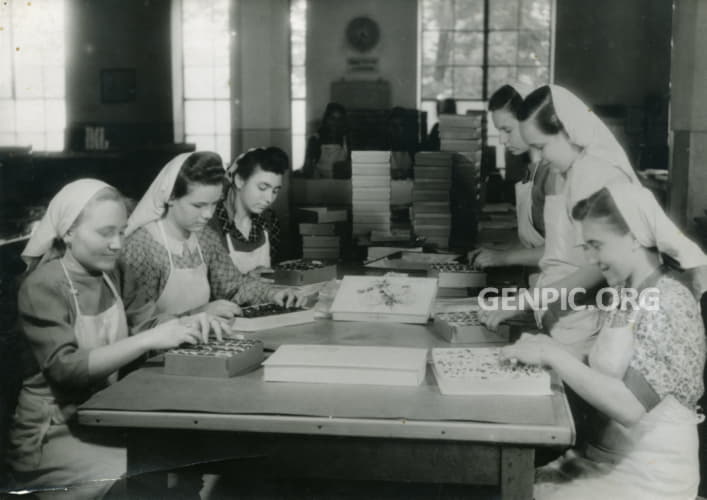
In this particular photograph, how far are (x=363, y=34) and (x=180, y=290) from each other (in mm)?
9548

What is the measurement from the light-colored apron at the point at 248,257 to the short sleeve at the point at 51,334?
1636 millimetres

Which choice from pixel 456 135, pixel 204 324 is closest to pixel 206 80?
pixel 456 135

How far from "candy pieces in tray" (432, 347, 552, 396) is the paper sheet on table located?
0.02 meters

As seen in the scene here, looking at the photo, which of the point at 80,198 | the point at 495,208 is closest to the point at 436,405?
the point at 80,198

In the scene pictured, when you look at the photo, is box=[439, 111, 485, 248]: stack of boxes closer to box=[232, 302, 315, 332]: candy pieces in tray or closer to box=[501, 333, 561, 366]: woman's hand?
box=[232, 302, 315, 332]: candy pieces in tray

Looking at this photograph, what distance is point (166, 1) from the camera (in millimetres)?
12250

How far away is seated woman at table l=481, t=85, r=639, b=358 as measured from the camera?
102 inches

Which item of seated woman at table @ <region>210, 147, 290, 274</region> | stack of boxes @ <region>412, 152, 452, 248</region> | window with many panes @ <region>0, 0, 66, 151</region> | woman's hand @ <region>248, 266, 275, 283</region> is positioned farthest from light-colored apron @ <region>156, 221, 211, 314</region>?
window with many panes @ <region>0, 0, 66, 151</region>

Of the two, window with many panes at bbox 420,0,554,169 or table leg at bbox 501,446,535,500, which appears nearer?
table leg at bbox 501,446,535,500

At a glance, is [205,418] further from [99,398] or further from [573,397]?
[573,397]

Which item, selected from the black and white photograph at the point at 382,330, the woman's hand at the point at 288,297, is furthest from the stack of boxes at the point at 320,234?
the woman's hand at the point at 288,297

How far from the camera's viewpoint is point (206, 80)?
42.0ft

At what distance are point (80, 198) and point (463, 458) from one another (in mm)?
1170

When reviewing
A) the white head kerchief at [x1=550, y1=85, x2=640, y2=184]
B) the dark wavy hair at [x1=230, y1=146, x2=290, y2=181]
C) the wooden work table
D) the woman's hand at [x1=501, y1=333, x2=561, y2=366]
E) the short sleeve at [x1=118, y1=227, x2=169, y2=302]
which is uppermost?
the white head kerchief at [x1=550, y1=85, x2=640, y2=184]
